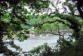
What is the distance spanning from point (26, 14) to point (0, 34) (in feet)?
3.43

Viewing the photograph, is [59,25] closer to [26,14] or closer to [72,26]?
[72,26]

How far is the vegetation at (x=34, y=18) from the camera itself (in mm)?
4125

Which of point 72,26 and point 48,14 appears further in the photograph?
point 48,14

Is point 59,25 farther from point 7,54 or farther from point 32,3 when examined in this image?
point 7,54

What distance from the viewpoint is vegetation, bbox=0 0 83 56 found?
412cm

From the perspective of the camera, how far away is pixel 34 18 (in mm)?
4863

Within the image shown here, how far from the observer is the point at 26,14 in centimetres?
484

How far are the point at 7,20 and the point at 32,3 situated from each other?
865 mm

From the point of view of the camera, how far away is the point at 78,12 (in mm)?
4293

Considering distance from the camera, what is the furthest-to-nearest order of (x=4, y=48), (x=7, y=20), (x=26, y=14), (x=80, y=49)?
(x=26, y=14), (x=4, y=48), (x=7, y=20), (x=80, y=49)

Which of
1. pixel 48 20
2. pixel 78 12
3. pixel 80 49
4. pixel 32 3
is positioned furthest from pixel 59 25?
pixel 80 49

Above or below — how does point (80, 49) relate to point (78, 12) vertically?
below

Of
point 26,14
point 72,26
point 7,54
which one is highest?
point 26,14

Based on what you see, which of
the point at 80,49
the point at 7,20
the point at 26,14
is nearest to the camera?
the point at 80,49
